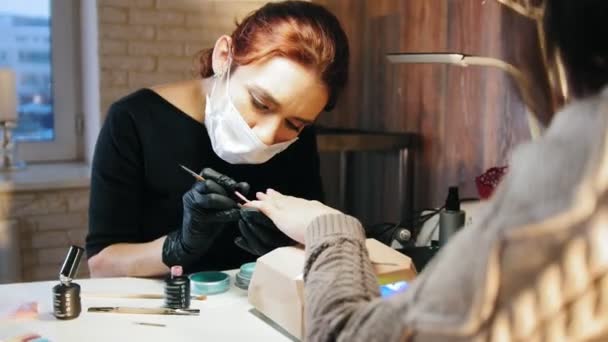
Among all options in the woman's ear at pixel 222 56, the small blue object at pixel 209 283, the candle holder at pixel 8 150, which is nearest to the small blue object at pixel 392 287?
the small blue object at pixel 209 283

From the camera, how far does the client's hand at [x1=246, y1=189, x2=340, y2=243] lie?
0.96 metres

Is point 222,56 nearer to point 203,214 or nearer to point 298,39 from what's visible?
point 298,39

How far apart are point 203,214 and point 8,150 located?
152 cm

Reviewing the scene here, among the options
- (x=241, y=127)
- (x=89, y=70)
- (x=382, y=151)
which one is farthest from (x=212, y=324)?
(x=89, y=70)

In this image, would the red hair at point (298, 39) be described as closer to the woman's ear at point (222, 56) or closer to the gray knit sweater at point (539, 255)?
the woman's ear at point (222, 56)

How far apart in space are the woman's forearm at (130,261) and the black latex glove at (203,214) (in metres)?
0.02

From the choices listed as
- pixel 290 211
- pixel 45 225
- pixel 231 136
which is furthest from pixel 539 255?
pixel 45 225

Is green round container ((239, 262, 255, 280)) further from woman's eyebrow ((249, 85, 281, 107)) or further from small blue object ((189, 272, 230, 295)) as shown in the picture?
woman's eyebrow ((249, 85, 281, 107))

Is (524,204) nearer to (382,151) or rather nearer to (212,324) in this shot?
(212,324)

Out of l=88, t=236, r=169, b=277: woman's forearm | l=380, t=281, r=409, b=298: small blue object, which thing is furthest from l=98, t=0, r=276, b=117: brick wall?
l=380, t=281, r=409, b=298: small blue object

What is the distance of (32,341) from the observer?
89 centimetres

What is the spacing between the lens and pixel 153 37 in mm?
2375

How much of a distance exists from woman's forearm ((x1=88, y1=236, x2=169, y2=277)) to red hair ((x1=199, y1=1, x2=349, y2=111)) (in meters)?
0.45

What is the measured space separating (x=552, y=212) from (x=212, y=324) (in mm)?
713
